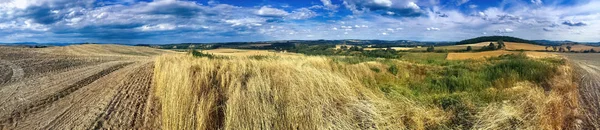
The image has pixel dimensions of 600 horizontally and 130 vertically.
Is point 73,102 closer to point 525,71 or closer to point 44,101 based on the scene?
point 44,101

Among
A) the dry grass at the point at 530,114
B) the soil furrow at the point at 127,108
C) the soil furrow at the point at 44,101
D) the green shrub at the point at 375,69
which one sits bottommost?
the green shrub at the point at 375,69

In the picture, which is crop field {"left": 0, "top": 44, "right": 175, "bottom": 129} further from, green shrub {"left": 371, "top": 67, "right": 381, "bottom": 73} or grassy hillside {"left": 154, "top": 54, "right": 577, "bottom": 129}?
green shrub {"left": 371, "top": 67, "right": 381, "bottom": 73}

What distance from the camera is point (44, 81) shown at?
11094 millimetres

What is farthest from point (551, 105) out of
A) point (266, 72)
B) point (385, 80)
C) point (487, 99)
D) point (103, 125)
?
point (385, 80)

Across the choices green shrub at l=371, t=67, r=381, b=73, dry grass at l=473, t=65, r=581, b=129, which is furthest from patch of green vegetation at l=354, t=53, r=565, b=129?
green shrub at l=371, t=67, r=381, b=73

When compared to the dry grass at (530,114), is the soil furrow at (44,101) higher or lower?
lower

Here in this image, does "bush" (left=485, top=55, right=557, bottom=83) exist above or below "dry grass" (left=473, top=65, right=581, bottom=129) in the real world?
below

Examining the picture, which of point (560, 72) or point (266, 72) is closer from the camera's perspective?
point (266, 72)

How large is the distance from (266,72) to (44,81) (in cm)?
654

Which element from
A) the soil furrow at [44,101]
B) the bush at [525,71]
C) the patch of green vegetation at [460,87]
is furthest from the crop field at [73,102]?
the bush at [525,71]

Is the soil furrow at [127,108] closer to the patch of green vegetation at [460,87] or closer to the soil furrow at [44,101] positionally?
the soil furrow at [44,101]

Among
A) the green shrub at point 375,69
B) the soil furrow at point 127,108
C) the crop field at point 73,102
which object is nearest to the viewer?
the soil furrow at point 127,108

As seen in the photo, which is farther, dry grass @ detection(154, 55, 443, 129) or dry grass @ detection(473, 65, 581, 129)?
dry grass @ detection(154, 55, 443, 129)

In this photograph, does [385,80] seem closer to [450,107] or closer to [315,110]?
[450,107]
